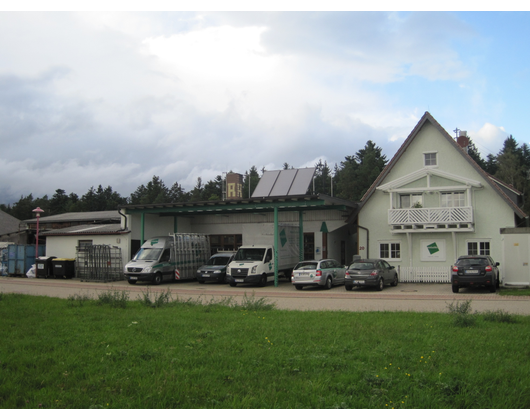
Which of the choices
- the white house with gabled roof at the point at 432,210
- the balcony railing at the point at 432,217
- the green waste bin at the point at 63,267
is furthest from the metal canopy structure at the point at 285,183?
the green waste bin at the point at 63,267

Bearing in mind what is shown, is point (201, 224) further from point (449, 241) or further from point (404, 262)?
point (449, 241)

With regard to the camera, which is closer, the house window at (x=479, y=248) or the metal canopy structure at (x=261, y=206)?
the metal canopy structure at (x=261, y=206)

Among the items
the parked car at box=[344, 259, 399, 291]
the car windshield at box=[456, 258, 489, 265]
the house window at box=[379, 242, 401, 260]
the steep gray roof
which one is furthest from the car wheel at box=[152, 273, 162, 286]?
the car windshield at box=[456, 258, 489, 265]

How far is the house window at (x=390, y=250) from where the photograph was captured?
2917 cm

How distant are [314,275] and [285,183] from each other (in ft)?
41.7

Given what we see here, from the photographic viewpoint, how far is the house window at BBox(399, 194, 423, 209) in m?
28.8

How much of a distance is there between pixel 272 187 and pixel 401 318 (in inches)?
944

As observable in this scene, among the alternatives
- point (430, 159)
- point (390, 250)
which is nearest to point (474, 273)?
point (390, 250)

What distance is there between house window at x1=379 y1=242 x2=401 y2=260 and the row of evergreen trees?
2248cm

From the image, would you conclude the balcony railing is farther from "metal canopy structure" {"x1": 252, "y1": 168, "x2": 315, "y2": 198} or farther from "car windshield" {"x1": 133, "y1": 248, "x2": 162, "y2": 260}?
"car windshield" {"x1": 133, "y1": 248, "x2": 162, "y2": 260}

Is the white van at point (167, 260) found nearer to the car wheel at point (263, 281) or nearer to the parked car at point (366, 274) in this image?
the car wheel at point (263, 281)

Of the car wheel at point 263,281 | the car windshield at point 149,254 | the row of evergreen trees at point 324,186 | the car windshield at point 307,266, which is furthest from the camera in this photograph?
the row of evergreen trees at point 324,186

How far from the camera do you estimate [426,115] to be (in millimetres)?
28750
